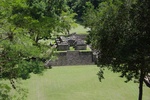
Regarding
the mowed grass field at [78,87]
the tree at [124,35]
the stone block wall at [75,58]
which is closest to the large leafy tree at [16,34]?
the tree at [124,35]

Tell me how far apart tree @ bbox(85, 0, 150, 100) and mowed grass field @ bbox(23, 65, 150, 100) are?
382 centimetres

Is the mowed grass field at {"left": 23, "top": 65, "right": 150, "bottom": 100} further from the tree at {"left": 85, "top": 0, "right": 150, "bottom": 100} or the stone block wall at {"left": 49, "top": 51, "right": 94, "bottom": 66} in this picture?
the tree at {"left": 85, "top": 0, "right": 150, "bottom": 100}

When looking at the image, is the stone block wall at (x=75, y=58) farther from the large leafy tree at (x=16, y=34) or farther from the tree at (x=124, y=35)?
the large leafy tree at (x=16, y=34)

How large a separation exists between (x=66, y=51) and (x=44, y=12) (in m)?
5.38

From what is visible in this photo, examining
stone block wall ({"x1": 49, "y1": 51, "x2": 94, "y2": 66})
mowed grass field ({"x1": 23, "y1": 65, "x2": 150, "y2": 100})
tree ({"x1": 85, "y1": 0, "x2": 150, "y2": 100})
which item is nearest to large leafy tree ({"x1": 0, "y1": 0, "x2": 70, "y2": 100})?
tree ({"x1": 85, "y1": 0, "x2": 150, "y2": 100})

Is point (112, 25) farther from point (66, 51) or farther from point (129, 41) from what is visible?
point (66, 51)

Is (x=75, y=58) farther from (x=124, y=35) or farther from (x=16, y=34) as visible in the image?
(x=16, y=34)

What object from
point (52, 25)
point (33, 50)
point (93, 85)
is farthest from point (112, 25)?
point (93, 85)

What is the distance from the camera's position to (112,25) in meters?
11.5

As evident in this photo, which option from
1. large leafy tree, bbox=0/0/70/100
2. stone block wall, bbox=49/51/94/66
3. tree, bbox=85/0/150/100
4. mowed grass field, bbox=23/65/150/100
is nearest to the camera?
large leafy tree, bbox=0/0/70/100

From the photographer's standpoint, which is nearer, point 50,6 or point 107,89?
point 107,89

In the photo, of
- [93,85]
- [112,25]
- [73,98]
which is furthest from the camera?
[93,85]

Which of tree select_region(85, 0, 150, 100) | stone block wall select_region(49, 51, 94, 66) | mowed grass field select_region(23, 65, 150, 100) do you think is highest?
tree select_region(85, 0, 150, 100)

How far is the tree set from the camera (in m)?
10.6
